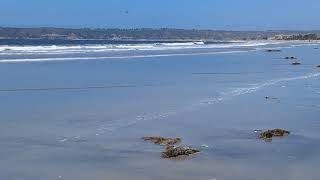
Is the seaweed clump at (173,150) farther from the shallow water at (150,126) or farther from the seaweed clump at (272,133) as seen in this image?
the seaweed clump at (272,133)

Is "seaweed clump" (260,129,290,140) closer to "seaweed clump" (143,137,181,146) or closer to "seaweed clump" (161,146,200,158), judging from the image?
"seaweed clump" (143,137,181,146)

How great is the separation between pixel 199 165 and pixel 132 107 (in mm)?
5737

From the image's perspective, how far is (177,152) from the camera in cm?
854

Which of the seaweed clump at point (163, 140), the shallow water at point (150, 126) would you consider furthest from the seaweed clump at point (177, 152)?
the seaweed clump at point (163, 140)

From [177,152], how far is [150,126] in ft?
8.64

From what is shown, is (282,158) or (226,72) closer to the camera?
(282,158)

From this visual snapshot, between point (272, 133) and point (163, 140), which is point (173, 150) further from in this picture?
point (272, 133)

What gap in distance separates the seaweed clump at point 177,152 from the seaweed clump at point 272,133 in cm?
175

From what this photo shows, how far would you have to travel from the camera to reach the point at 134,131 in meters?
10.5

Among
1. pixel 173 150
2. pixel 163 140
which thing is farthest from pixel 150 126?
pixel 173 150

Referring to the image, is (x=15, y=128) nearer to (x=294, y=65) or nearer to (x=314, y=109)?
(x=314, y=109)

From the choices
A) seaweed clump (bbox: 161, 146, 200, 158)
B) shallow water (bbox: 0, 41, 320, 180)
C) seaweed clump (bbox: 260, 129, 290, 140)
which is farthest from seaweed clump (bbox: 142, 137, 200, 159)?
seaweed clump (bbox: 260, 129, 290, 140)

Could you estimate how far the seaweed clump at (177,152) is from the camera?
8523mm

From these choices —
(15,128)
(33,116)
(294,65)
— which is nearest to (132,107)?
(33,116)
